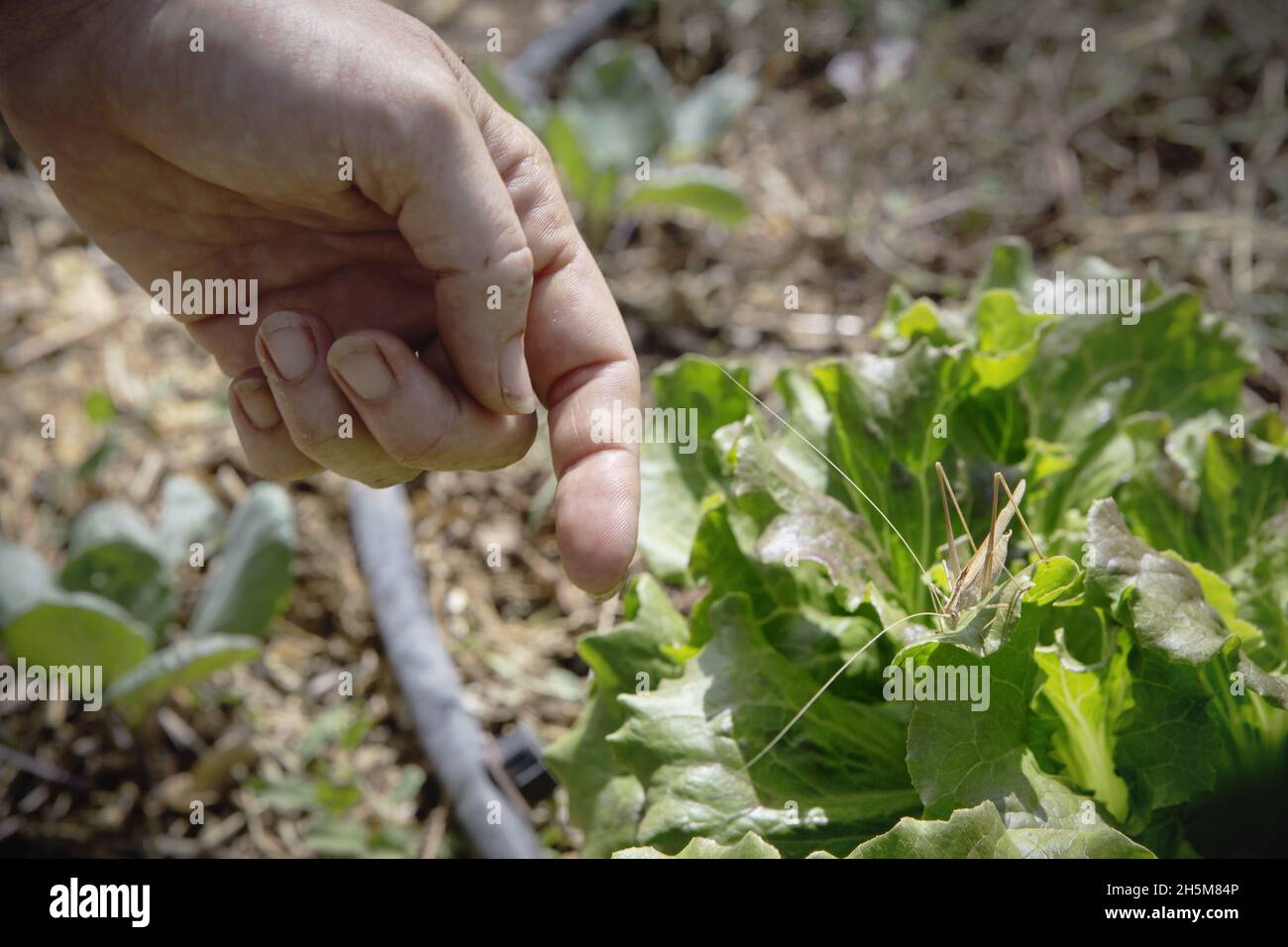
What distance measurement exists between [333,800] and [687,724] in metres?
0.90

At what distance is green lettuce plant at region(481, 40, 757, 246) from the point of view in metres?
2.65

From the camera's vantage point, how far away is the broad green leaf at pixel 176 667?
1879 mm

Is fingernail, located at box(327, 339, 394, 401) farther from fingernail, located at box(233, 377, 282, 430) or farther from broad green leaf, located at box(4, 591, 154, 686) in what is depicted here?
broad green leaf, located at box(4, 591, 154, 686)

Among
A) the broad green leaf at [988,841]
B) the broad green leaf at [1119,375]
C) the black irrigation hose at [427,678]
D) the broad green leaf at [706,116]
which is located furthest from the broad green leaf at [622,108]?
the broad green leaf at [988,841]

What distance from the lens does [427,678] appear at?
81.4 inches

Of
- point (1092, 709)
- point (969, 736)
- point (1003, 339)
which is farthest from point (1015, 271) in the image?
point (969, 736)

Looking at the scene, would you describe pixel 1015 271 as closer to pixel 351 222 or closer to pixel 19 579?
pixel 351 222

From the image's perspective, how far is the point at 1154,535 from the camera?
5.41 feet

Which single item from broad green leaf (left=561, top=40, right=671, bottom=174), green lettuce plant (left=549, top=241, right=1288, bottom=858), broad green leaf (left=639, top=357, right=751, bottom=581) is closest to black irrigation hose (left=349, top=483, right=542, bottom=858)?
green lettuce plant (left=549, top=241, right=1288, bottom=858)

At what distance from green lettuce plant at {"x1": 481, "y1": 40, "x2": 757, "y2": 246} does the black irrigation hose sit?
3.17 feet

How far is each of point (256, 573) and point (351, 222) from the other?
0.85 meters

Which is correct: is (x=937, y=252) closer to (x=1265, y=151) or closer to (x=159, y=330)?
(x=1265, y=151)

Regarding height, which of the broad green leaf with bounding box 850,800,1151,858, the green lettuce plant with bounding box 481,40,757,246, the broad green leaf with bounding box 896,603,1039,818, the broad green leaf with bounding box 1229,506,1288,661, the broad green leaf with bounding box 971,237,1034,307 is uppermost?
the green lettuce plant with bounding box 481,40,757,246
